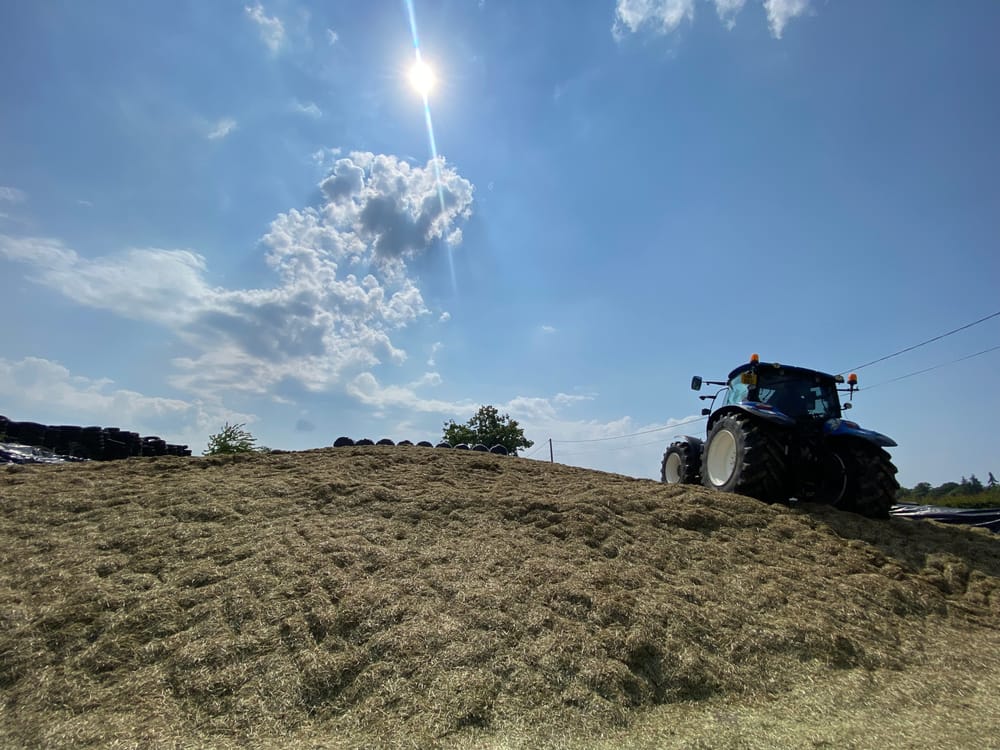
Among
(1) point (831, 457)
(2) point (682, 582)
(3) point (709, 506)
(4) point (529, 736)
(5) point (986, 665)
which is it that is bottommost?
(4) point (529, 736)

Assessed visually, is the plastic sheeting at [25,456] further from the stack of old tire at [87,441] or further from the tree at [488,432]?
the tree at [488,432]

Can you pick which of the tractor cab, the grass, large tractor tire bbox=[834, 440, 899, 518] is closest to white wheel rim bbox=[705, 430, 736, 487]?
the tractor cab

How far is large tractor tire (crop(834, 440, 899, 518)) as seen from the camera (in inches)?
271

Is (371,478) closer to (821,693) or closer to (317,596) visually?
(317,596)

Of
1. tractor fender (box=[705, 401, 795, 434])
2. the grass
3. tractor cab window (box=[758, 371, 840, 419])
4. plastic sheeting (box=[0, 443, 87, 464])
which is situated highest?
tractor cab window (box=[758, 371, 840, 419])

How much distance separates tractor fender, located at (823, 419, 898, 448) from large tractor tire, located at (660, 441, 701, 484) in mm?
2273

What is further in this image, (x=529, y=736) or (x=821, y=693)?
(x=821, y=693)

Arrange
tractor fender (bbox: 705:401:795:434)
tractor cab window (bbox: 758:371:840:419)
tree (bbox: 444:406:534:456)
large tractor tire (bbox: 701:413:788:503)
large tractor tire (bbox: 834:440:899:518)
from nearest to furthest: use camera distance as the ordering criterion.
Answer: large tractor tire (bbox: 834:440:899:518) < large tractor tire (bbox: 701:413:788:503) < tractor fender (bbox: 705:401:795:434) < tractor cab window (bbox: 758:371:840:419) < tree (bbox: 444:406:534:456)

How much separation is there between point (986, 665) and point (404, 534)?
4472 mm

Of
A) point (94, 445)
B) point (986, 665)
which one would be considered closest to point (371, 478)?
point (986, 665)

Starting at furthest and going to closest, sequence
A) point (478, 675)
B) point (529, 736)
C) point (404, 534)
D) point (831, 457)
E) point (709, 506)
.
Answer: point (831, 457)
point (709, 506)
point (404, 534)
point (478, 675)
point (529, 736)

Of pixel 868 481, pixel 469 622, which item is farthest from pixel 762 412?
pixel 469 622

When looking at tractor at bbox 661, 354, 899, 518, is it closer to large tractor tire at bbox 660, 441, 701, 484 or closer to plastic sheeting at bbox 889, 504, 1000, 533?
large tractor tire at bbox 660, 441, 701, 484

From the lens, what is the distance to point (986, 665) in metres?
3.93
